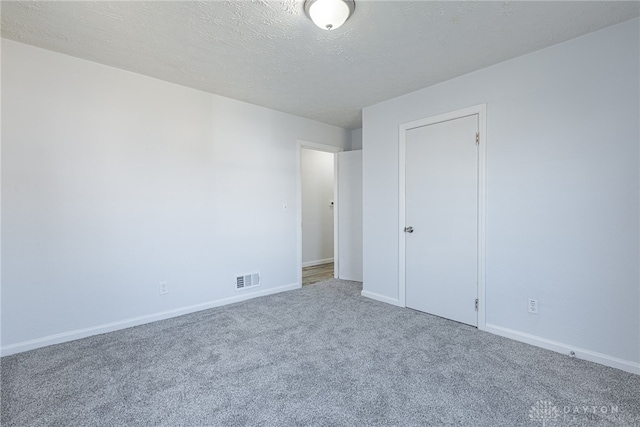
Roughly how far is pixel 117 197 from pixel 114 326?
1.24 m

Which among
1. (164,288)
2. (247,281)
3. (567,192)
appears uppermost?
(567,192)

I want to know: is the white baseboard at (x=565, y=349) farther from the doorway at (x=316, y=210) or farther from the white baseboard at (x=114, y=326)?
the doorway at (x=316, y=210)

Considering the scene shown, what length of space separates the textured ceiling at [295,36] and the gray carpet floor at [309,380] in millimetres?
2491

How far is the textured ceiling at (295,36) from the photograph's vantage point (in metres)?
1.88

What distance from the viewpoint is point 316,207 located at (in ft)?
19.7

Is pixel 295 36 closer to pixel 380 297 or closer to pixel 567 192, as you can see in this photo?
pixel 567 192

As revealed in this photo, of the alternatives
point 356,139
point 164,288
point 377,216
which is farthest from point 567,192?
point 164,288

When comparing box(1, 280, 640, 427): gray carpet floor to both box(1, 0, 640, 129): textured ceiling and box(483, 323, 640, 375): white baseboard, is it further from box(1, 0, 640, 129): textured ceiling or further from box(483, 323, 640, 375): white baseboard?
box(1, 0, 640, 129): textured ceiling

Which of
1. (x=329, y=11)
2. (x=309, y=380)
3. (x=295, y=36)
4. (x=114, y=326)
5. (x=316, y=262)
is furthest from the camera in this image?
(x=316, y=262)

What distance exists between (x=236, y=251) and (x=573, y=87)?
3650 millimetres

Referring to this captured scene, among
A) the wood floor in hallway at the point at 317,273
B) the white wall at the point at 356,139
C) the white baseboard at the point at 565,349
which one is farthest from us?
the white wall at the point at 356,139

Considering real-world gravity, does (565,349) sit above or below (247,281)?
below

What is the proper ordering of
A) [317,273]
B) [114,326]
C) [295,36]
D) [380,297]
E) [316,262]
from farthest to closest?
[316,262], [317,273], [380,297], [114,326], [295,36]

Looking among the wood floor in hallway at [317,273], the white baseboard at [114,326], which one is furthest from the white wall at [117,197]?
the wood floor in hallway at [317,273]
